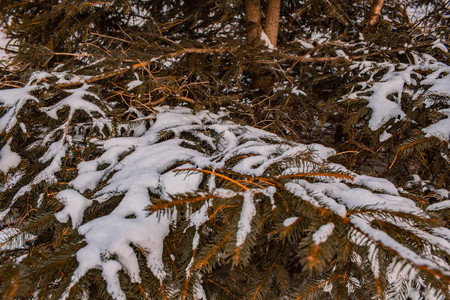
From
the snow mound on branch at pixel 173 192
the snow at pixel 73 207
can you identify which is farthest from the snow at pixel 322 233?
the snow at pixel 73 207

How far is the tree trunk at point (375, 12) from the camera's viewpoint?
3100 millimetres

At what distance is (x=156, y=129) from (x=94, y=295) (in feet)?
3.65

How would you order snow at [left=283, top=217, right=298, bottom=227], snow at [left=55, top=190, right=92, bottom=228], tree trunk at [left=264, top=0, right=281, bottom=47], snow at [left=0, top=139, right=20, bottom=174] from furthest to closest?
tree trunk at [left=264, top=0, right=281, bottom=47]
snow at [left=0, top=139, right=20, bottom=174]
snow at [left=55, top=190, right=92, bottom=228]
snow at [left=283, top=217, right=298, bottom=227]

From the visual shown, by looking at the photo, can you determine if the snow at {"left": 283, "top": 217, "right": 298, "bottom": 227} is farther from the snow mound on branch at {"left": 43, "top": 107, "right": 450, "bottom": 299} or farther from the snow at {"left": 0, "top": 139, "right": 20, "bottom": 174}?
the snow at {"left": 0, "top": 139, "right": 20, "bottom": 174}

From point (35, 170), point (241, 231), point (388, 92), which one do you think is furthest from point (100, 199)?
point (388, 92)

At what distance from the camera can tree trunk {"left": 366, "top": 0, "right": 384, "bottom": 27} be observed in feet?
10.2

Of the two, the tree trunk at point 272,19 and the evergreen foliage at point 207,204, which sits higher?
the tree trunk at point 272,19

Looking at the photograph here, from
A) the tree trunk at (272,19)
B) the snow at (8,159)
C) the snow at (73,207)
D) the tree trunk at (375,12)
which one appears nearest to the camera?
the snow at (73,207)

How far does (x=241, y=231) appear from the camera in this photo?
73 cm

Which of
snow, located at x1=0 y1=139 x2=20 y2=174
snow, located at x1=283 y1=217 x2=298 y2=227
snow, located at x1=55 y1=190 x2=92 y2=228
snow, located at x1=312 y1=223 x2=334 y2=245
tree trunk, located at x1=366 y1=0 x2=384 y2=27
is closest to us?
snow, located at x1=312 y1=223 x2=334 y2=245

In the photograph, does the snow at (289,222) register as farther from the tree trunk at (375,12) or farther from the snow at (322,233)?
the tree trunk at (375,12)

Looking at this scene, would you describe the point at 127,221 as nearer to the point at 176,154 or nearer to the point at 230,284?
the point at 176,154

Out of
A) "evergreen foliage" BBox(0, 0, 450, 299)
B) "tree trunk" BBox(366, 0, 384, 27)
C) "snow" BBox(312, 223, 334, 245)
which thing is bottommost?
"evergreen foliage" BBox(0, 0, 450, 299)

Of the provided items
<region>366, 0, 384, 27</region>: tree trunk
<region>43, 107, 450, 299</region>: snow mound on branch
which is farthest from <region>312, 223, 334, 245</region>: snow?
<region>366, 0, 384, 27</region>: tree trunk
